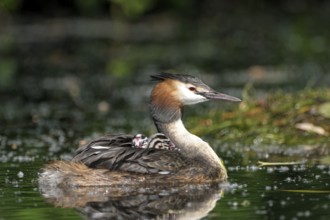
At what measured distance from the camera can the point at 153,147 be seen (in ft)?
37.1

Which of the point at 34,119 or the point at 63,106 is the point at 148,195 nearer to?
the point at 34,119

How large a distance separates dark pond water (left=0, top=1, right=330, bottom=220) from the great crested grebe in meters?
0.20

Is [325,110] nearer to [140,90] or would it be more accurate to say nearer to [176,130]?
[176,130]

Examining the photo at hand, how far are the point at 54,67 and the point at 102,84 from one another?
427 centimetres

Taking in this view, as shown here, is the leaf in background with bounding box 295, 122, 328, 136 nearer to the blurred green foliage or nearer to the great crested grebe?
the blurred green foliage

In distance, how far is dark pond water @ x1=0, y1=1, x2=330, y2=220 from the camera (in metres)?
9.84

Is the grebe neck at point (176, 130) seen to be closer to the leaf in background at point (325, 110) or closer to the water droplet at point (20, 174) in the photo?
the water droplet at point (20, 174)

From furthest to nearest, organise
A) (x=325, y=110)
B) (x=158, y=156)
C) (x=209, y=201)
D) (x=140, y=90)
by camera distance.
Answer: (x=140, y=90) → (x=325, y=110) → (x=158, y=156) → (x=209, y=201)

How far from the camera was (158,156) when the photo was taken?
10.9 m

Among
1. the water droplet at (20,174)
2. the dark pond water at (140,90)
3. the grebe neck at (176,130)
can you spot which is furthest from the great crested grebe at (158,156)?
the water droplet at (20,174)

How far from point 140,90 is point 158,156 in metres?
11.0

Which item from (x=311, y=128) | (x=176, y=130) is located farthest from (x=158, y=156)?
(x=311, y=128)

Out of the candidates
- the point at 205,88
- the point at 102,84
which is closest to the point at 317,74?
the point at 102,84

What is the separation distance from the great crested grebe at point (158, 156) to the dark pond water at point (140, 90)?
7.9 inches
